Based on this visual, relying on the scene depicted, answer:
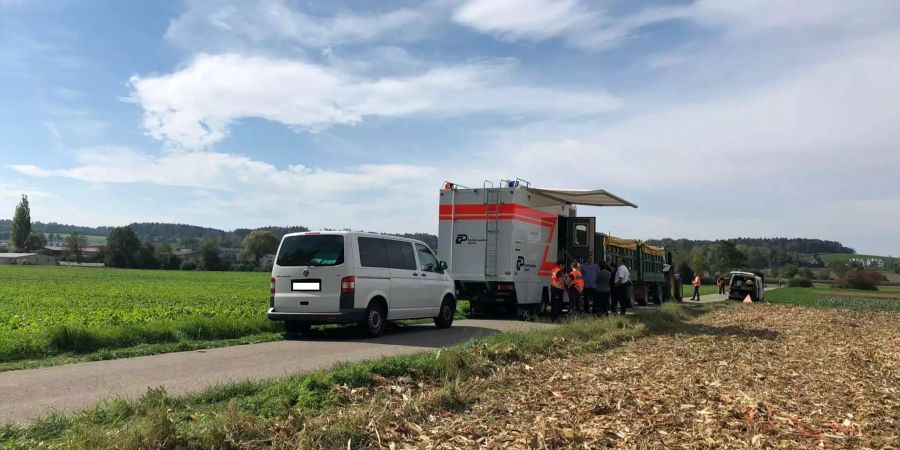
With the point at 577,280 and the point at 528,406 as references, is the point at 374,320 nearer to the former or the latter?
the point at 577,280

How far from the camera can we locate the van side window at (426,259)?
47.7ft

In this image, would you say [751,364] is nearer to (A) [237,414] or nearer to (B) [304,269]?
(A) [237,414]

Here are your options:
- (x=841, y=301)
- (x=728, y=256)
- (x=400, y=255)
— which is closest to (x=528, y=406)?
(x=400, y=255)

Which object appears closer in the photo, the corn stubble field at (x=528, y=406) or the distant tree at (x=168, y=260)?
the corn stubble field at (x=528, y=406)

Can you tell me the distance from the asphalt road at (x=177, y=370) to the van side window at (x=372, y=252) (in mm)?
1480

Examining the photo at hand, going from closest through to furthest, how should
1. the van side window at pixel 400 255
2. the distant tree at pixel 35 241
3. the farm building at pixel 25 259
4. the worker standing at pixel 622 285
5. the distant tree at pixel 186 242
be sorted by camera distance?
the van side window at pixel 400 255 → the worker standing at pixel 622 285 → the farm building at pixel 25 259 → the distant tree at pixel 35 241 → the distant tree at pixel 186 242

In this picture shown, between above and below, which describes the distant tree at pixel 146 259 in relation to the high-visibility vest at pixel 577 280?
above

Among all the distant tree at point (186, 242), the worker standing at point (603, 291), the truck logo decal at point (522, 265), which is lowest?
the worker standing at point (603, 291)

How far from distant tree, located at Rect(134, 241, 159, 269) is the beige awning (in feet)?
329

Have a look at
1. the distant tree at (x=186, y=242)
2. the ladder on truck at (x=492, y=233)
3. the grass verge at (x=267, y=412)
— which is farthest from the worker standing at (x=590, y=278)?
the distant tree at (x=186, y=242)

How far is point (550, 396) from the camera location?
21.5 ft

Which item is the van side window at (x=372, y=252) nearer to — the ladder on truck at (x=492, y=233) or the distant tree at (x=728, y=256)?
the ladder on truck at (x=492, y=233)

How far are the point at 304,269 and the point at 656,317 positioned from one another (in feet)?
25.7

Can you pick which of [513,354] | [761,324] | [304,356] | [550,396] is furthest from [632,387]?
[761,324]
